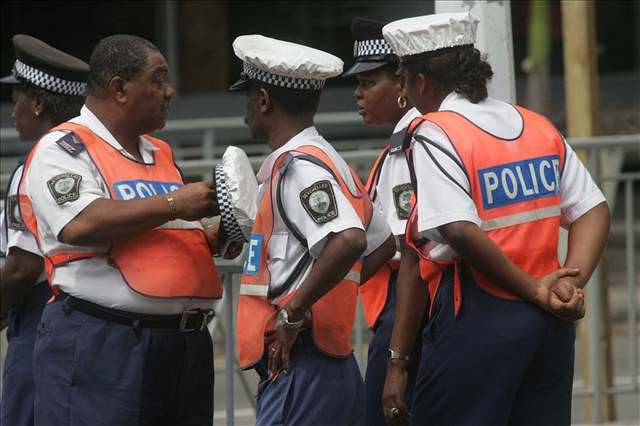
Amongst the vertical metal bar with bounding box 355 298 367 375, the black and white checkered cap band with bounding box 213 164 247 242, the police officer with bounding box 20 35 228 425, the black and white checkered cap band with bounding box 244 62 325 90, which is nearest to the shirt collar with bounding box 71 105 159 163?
the police officer with bounding box 20 35 228 425

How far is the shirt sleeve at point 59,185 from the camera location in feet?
14.6

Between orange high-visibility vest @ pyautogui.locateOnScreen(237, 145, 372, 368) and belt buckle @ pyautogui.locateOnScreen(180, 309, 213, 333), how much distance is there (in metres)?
0.16

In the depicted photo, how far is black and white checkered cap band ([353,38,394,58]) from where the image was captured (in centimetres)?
562

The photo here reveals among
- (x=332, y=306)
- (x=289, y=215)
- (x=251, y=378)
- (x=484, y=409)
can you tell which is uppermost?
(x=289, y=215)

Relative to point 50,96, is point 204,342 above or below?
below

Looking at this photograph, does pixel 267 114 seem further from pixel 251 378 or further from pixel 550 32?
pixel 550 32

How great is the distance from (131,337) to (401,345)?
0.84 m

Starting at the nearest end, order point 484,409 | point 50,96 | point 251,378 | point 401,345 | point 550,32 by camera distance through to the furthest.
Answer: point 484,409
point 401,345
point 50,96
point 251,378
point 550,32

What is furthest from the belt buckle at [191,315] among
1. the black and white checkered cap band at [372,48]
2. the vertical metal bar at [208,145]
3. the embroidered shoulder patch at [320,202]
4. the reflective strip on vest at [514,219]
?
the vertical metal bar at [208,145]

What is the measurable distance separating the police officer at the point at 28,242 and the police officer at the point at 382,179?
108 centimetres

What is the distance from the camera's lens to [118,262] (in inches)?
178

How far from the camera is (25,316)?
5.32 m

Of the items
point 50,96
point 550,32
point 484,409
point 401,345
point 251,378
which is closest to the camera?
point 484,409

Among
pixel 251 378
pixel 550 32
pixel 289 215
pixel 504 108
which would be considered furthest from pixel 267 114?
pixel 550 32
